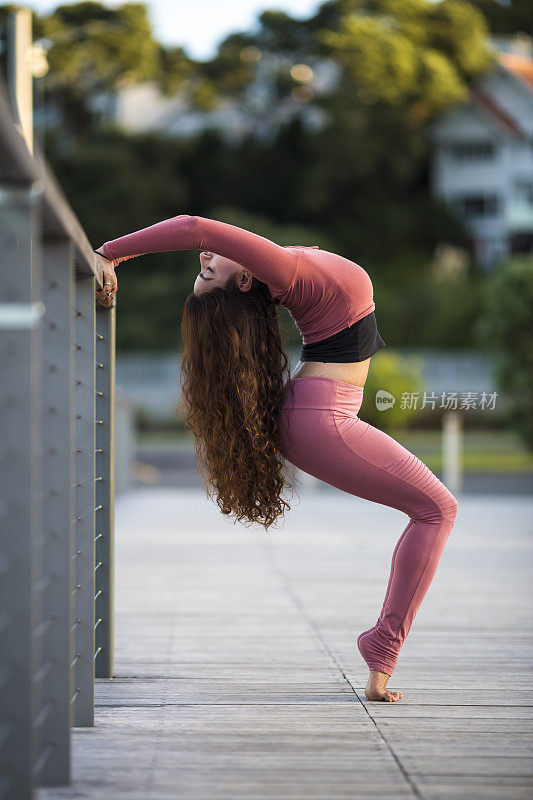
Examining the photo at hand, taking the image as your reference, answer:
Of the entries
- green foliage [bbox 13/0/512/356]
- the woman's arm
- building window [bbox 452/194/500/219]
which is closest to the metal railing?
the woman's arm

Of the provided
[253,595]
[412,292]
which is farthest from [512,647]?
[412,292]

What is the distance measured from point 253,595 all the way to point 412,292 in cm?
3133

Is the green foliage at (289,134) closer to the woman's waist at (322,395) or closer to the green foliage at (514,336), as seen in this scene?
the green foliage at (514,336)

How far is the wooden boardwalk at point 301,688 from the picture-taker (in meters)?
2.38

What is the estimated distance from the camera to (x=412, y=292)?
118 feet

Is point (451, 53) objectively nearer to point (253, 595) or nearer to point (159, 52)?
point (159, 52)

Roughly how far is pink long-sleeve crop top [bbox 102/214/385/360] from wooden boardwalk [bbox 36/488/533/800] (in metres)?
0.96

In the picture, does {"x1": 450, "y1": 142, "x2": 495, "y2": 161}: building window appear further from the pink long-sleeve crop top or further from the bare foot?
the bare foot

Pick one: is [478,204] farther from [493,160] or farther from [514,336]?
[514,336]

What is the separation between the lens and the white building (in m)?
48.0

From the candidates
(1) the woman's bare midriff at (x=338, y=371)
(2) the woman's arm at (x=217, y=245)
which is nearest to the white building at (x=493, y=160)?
(1) the woman's bare midriff at (x=338, y=371)

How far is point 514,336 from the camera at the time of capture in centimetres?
2166

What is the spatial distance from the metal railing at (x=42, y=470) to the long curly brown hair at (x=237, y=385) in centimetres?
32

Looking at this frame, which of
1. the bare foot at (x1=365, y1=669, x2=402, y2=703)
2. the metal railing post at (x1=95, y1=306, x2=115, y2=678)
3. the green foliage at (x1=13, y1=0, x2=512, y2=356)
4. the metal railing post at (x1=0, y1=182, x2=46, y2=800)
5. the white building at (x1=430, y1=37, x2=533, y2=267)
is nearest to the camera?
the metal railing post at (x1=0, y1=182, x2=46, y2=800)
